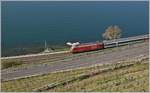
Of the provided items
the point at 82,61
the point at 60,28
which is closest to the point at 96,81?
the point at 82,61

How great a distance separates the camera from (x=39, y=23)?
162 meters

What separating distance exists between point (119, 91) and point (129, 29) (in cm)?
11729

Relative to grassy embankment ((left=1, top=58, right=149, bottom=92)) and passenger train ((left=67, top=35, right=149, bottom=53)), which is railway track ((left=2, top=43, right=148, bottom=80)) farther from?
passenger train ((left=67, top=35, right=149, bottom=53))

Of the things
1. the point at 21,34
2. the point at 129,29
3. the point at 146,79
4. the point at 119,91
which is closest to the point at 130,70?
the point at 146,79

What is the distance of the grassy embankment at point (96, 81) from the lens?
112 feet

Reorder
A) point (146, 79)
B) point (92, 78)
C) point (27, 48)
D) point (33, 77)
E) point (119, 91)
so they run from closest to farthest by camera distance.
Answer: point (119, 91)
point (146, 79)
point (92, 78)
point (33, 77)
point (27, 48)

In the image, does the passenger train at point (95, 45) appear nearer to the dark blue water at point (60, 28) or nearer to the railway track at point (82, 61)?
the railway track at point (82, 61)

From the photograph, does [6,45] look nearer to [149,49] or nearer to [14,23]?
[14,23]

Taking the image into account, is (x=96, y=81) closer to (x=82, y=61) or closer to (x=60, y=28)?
(x=82, y=61)

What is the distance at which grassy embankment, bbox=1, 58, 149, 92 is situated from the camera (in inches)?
1348

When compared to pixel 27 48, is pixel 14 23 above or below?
above

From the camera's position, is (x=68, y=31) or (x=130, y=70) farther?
(x=68, y=31)

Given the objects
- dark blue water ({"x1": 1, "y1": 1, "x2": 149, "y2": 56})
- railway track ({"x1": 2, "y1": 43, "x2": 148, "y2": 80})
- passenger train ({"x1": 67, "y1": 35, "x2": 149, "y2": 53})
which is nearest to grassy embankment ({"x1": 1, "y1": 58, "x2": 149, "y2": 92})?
railway track ({"x1": 2, "y1": 43, "x2": 148, "y2": 80})

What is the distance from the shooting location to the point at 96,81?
128ft
